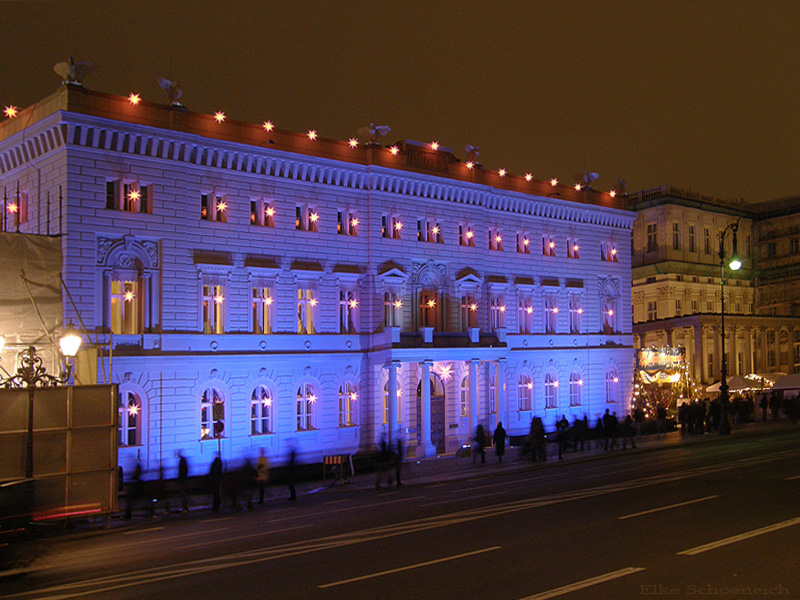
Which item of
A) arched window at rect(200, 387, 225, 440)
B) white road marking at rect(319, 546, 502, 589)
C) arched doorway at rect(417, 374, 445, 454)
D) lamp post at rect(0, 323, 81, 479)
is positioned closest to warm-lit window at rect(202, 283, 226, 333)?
arched window at rect(200, 387, 225, 440)

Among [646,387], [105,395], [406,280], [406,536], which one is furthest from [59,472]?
[646,387]

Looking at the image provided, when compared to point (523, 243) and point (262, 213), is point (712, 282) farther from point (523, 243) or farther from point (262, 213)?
point (262, 213)

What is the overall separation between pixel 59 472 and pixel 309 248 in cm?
2199

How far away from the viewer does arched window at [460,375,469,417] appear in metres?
41.2

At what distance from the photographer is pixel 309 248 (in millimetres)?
36188

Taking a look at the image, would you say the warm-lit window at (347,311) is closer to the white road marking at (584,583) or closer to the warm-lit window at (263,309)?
the warm-lit window at (263,309)

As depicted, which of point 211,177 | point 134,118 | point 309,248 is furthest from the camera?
point 309,248

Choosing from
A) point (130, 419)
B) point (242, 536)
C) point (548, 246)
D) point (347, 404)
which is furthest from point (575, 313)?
point (242, 536)

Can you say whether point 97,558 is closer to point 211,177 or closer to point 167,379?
point 167,379

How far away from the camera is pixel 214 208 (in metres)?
33.4

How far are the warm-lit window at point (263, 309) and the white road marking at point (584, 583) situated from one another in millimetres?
24216

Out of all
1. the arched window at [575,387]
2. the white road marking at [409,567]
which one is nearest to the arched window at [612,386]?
the arched window at [575,387]

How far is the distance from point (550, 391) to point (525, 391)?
218 cm

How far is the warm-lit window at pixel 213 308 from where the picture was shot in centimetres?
3294
